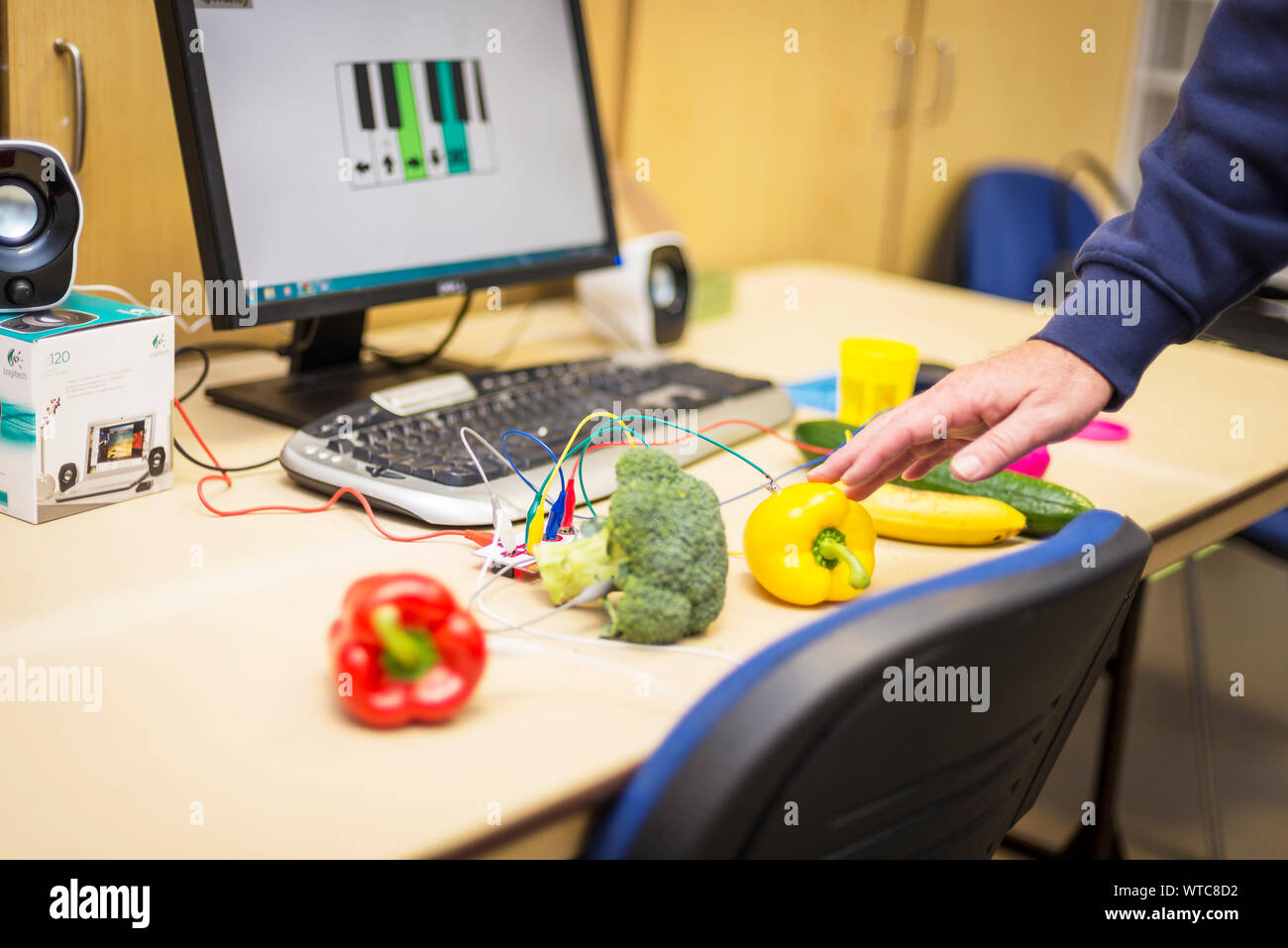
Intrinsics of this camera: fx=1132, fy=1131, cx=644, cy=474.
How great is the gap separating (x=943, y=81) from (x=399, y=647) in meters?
2.19

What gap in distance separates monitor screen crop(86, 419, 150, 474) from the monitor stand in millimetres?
203

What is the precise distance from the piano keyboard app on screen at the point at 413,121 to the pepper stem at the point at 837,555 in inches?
24.1

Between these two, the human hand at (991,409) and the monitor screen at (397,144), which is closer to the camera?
the human hand at (991,409)

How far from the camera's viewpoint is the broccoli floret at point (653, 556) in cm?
71

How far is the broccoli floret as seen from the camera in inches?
28.1

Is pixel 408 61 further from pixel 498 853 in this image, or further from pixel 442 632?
pixel 498 853

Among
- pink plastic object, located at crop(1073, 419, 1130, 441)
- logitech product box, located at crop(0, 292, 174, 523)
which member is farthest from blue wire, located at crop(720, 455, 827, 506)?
logitech product box, located at crop(0, 292, 174, 523)

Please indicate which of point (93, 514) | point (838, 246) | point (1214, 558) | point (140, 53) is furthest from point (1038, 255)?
point (93, 514)

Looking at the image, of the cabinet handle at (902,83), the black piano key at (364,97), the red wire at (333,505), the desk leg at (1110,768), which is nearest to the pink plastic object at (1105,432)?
the desk leg at (1110,768)

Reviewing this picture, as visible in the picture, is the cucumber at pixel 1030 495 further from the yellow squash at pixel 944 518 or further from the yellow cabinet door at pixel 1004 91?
the yellow cabinet door at pixel 1004 91
